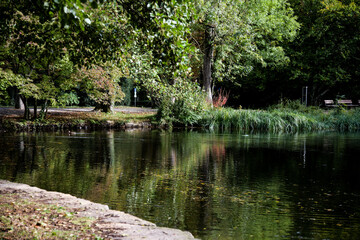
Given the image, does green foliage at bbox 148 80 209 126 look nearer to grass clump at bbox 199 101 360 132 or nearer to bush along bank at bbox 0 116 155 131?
grass clump at bbox 199 101 360 132

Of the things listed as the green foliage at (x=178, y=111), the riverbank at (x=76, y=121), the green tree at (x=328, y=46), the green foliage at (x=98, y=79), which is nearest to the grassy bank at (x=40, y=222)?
the green foliage at (x=98, y=79)

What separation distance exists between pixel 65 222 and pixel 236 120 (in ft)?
60.9

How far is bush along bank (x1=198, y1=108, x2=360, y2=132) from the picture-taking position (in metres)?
21.9

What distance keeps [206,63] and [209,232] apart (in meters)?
19.9

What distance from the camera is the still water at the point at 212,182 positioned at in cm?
516

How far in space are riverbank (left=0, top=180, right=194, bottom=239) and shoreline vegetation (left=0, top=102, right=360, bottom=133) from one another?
15198 millimetres

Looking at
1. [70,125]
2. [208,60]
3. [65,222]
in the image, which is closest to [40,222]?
[65,222]

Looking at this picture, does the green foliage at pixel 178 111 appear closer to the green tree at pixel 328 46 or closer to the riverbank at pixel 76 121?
the riverbank at pixel 76 121

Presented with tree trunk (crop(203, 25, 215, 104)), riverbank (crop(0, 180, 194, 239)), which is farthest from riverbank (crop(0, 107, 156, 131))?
riverbank (crop(0, 180, 194, 239))

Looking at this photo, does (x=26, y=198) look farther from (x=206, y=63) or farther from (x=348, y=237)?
(x=206, y=63)

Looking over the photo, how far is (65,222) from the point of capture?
12.9ft

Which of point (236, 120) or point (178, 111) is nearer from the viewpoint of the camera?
point (236, 120)

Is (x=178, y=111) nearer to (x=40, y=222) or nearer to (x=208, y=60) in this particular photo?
(x=208, y=60)

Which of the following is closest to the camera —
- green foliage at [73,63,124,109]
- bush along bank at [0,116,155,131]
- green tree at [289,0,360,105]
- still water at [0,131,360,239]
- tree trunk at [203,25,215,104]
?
still water at [0,131,360,239]
